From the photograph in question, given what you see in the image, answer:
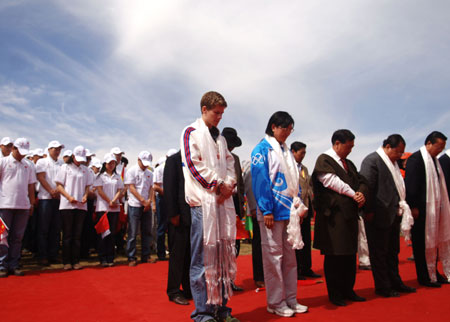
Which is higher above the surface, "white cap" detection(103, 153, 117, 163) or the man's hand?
"white cap" detection(103, 153, 117, 163)

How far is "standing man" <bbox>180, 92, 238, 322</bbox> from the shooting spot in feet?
10.3

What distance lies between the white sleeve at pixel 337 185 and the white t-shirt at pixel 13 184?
4.92 metres

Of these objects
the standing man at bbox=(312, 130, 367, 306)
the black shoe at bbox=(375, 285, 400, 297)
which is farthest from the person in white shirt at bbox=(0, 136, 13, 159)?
the black shoe at bbox=(375, 285, 400, 297)

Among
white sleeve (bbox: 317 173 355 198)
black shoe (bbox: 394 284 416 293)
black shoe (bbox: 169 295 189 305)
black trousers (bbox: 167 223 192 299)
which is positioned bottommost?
black shoe (bbox: 394 284 416 293)

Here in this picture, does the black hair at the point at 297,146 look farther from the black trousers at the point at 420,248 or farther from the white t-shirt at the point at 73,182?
the white t-shirt at the point at 73,182

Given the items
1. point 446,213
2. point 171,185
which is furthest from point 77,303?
point 446,213

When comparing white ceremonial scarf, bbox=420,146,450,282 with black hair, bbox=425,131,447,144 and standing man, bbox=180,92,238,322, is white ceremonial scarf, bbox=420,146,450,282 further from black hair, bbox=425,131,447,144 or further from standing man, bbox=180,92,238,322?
standing man, bbox=180,92,238,322

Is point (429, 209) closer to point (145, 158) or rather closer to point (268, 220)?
point (268, 220)

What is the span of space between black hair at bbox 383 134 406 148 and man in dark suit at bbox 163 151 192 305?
9.54 feet

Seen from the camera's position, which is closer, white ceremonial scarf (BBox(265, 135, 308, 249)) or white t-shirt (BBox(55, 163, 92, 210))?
white ceremonial scarf (BBox(265, 135, 308, 249))

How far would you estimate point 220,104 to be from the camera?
3359 millimetres

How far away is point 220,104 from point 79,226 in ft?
14.8

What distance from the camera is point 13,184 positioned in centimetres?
586

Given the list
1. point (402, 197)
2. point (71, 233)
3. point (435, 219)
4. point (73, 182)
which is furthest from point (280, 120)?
point (71, 233)
